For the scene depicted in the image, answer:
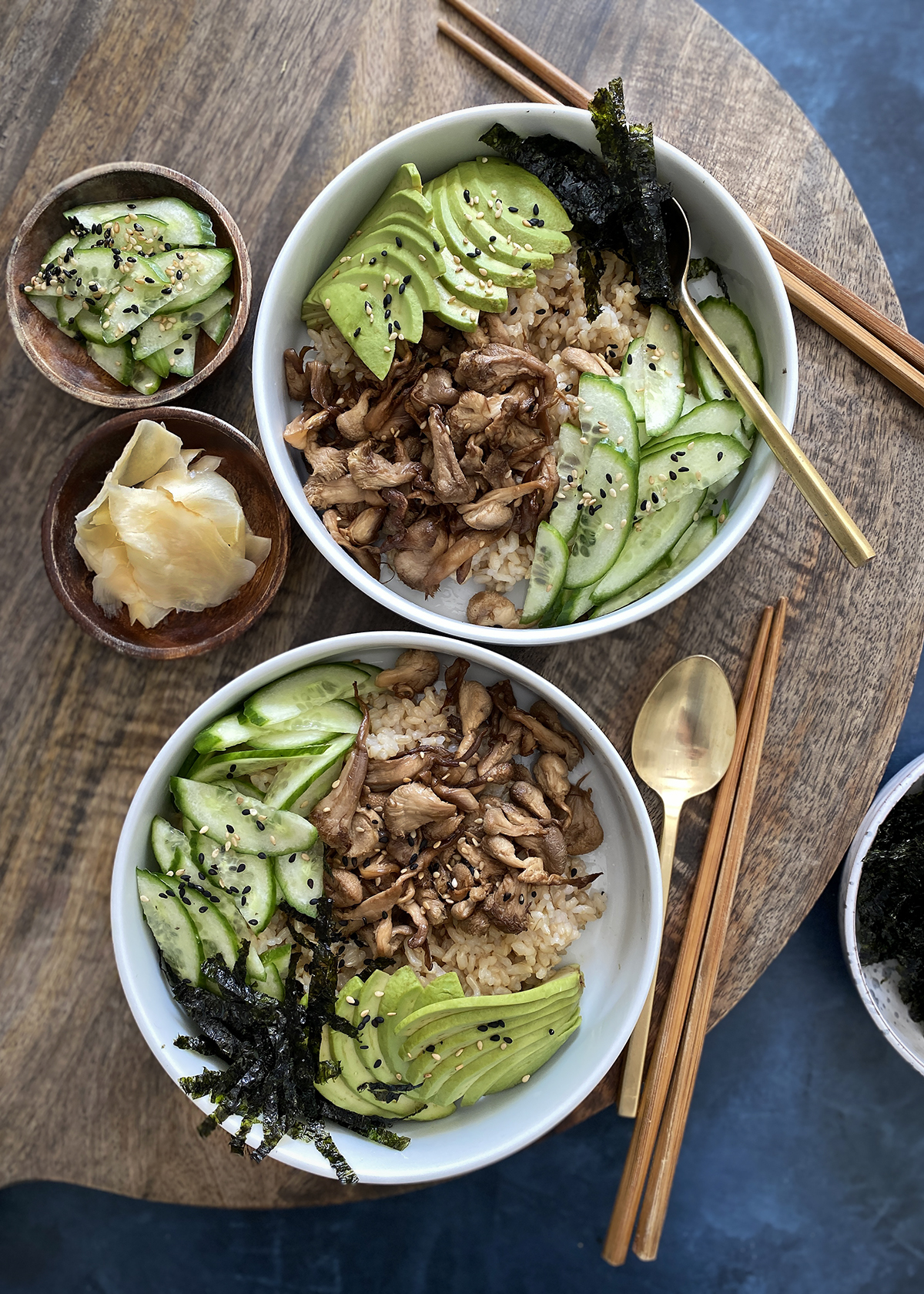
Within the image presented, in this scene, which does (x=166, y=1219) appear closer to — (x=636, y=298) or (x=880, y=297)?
(x=636, y=298)

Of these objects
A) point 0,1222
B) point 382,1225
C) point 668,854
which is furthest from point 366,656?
point 0,1222

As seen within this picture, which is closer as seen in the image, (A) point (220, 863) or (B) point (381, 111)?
(A) point (220, 863)

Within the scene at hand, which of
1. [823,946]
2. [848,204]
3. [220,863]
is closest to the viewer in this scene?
[220,863]

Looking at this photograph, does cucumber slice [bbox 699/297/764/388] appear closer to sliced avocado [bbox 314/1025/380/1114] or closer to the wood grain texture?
the wood grain texture

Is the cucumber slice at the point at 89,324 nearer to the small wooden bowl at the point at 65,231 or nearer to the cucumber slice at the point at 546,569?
the small wooden bowl at the point at 65,231

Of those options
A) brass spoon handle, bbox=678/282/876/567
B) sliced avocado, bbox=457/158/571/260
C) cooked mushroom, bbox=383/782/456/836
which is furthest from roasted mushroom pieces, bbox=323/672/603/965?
sliced avocado, bbox=457/158/571/260
